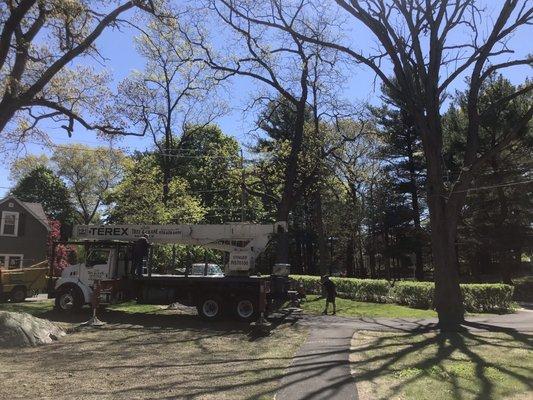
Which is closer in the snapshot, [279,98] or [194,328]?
[194,328]

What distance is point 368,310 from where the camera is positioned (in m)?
23.0

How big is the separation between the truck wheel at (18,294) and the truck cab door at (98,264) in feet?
32.8

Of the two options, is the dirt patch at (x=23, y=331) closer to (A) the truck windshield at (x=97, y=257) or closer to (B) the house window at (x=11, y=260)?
(A) the truck windshield at (x=97, y=257)

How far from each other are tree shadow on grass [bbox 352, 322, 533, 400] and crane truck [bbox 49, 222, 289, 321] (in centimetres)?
481

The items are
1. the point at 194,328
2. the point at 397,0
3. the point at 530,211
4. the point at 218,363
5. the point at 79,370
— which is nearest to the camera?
the point at 79,370

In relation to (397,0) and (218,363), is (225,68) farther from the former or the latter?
(218,363)

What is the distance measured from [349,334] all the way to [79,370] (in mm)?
7487

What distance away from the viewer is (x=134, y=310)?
21.4 meters

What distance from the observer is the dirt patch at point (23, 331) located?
1179cm

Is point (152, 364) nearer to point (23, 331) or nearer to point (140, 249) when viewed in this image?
point (23, 331)

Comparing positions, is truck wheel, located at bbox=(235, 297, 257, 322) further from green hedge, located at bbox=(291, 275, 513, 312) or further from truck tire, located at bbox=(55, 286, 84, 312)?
green hedge, located at bbox=(291, 275, 513, 312)

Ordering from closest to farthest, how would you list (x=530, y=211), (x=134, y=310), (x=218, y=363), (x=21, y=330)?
1. (x=218, y=363)
2. (x=21, y=330)
3. (x=134, y=310)
4. (x=530, y=211)

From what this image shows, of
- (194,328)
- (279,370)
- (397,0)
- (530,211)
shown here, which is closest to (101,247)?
(194,328)

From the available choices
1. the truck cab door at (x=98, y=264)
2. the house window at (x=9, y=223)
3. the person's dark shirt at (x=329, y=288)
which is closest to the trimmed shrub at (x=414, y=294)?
the person's dark shirt at (x=329, y=288)
